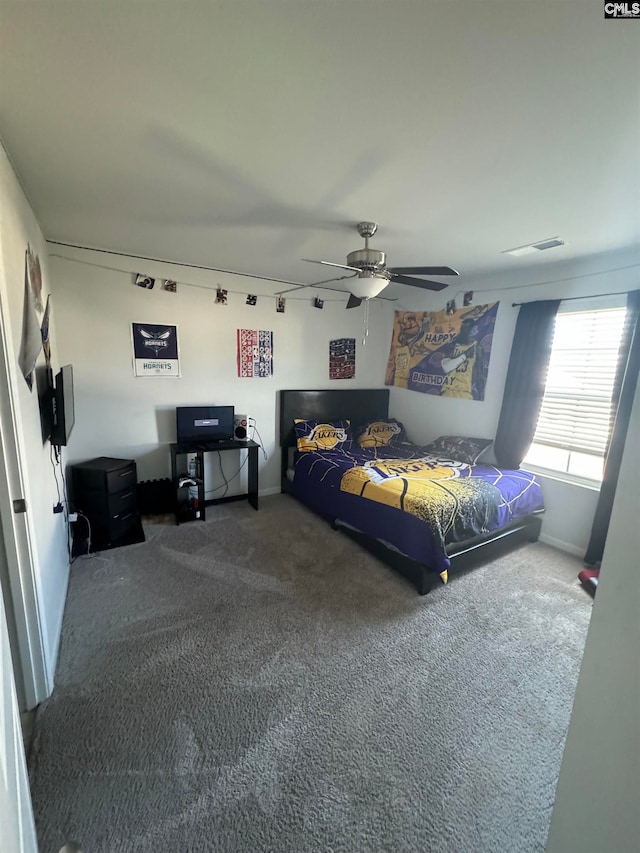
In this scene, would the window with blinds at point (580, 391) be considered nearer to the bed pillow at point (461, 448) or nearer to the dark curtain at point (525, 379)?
the dark curtain at point (525, 379)

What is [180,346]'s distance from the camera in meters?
3.43

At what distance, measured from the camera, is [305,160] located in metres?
1.57

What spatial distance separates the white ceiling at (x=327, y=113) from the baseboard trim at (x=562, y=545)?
99.2 inches

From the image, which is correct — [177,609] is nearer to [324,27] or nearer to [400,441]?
[324,27]

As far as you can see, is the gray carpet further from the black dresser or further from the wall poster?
the wall poster

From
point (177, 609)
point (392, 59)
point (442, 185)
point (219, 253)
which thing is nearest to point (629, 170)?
point (442, 185)

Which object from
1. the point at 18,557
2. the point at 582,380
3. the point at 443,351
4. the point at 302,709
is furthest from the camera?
the point at 443,351

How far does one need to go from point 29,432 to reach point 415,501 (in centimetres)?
234

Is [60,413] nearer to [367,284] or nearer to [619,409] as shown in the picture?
[367,284]

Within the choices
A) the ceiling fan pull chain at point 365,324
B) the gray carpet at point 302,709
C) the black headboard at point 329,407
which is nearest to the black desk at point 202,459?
the black headboard at point 329,407

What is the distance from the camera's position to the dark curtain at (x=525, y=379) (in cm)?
320

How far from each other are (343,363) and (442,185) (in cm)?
280

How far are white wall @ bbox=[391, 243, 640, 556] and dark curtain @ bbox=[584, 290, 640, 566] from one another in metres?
0.13

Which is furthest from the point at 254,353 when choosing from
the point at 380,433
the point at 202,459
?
the point at 380,433
